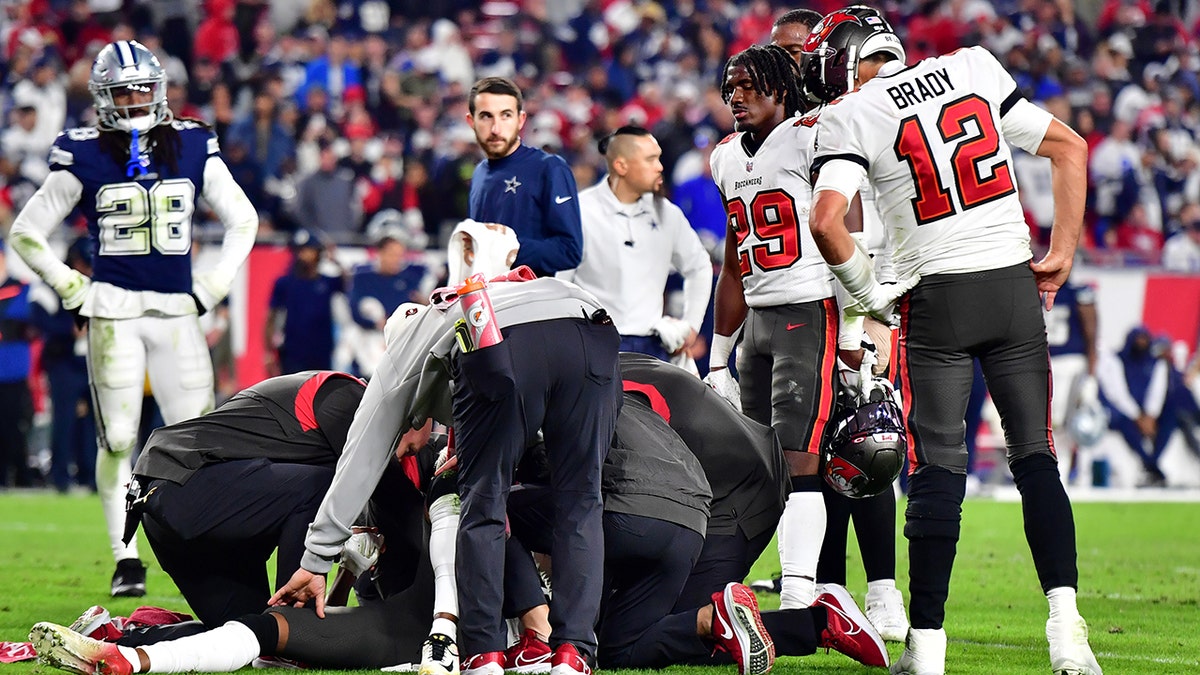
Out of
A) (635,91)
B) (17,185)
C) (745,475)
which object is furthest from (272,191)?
(745,475)

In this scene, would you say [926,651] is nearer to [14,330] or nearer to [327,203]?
[14,330]

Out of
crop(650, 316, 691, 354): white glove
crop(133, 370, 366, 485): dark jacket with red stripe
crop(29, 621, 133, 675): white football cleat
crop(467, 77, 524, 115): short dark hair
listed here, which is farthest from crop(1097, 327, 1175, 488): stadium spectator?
crop(29, 621, 133, 675): white football cleat

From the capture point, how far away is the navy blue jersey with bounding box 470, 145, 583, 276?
7082 millimetres

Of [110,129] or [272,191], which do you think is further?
[272,191]

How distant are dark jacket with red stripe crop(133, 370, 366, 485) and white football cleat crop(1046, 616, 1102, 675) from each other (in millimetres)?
2404

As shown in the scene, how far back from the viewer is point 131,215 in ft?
23.2

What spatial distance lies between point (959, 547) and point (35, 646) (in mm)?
6125

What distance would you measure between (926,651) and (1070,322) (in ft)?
30.0

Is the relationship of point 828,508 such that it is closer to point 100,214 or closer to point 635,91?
point 100,214

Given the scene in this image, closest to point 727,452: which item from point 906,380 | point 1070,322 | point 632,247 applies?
point 906,380

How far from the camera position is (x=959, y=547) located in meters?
9.12

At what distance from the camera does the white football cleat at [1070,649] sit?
462 cm

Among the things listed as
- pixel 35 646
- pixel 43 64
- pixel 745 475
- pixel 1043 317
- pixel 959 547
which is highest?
pixel 43 64

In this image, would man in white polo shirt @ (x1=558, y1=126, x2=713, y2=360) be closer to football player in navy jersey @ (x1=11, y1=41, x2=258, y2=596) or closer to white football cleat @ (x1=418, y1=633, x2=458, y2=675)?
football player in navy jersey @ (x1=11, y1=41, x2=258, y2=596)
